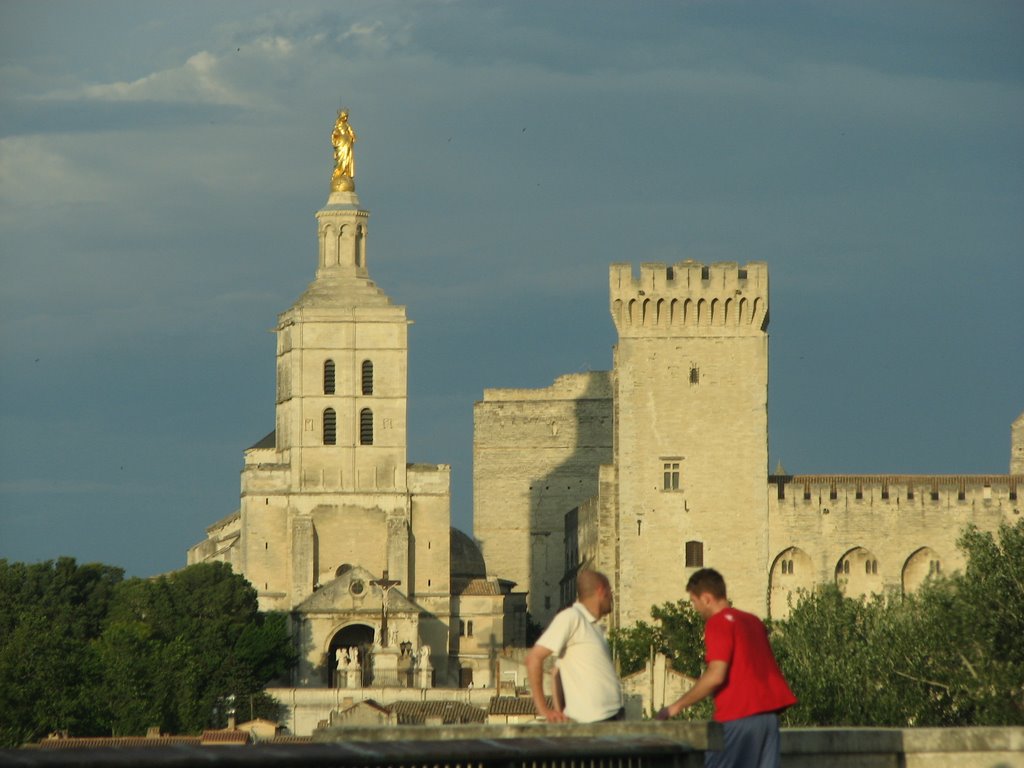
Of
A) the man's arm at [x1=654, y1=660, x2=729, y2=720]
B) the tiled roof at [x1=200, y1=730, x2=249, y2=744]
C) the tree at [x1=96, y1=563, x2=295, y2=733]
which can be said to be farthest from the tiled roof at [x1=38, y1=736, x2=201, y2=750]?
the man's arm at [x1=654, y1=660, x2=729, y2=720]

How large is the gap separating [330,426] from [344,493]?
3.23 meters

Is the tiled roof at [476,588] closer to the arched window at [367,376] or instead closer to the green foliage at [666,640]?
the arched window at [367,376]

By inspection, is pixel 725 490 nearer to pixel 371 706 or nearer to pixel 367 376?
pixel 371 706

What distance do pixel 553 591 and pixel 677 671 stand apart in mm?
34942

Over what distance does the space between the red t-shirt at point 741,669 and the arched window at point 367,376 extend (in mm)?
74294

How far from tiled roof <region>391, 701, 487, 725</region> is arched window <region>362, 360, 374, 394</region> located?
76.5 ft

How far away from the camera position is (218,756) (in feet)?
33.9

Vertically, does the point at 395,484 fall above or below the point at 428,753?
above

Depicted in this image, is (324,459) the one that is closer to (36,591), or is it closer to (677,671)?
(36,591)

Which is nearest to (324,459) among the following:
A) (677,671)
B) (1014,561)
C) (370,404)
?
(370,404)

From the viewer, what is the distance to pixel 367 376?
87.8 metres

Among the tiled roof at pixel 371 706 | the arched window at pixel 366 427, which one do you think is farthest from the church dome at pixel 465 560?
the tiled roof at pixel 371 706

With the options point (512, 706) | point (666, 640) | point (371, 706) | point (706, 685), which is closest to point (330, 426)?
point (666, 640)

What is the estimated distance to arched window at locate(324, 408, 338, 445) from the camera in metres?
87.2
